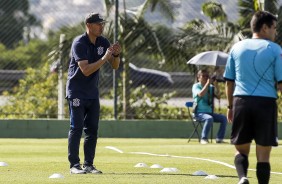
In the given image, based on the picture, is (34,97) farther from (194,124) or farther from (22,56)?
(194,124)

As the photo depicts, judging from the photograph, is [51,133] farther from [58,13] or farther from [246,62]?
[246,62]

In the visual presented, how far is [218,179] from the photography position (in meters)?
10.9

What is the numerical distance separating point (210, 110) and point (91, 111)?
8.49m

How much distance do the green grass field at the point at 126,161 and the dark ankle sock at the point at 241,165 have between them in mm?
1223

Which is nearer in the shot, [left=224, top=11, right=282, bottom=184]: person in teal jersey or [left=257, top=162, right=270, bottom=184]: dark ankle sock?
[left=224, top=11, right=282, bottom=184]: person in teal jersey

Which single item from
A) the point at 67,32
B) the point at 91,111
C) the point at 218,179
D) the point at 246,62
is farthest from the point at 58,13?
the point at 246,62

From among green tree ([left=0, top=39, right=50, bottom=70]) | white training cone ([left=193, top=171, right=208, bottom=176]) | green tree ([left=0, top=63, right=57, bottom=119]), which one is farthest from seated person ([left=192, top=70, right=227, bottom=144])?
white training cone ([left=193, top=171, right=208, bottom=176])

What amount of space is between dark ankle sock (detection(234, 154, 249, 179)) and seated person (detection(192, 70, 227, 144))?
10.2 meters

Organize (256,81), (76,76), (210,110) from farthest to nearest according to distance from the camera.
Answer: (210,110) < (76,76) < (256,81)

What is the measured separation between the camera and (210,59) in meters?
20.3

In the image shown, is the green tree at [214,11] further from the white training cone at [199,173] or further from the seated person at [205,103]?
the white training cone at [199,173]

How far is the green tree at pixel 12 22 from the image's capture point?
21.3 meters

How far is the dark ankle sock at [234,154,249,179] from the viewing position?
9258 millimetres

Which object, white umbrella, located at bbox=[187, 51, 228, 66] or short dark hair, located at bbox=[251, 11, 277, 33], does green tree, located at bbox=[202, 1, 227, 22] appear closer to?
white umbrella, located at bbox=[187, 51, 228, 66]
